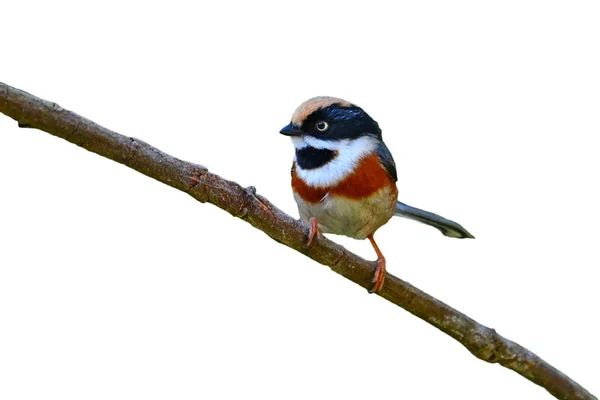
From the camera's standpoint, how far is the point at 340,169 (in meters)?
3.67

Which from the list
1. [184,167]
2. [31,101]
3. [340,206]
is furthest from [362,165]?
[31,101]

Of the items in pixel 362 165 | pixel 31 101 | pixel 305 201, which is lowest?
pixel 31 101

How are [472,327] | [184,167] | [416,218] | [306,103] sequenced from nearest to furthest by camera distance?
1. [184,167]
2. [306,103]
3. [472,327]
4. [416,218]

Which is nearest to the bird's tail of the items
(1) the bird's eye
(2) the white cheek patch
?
(2) the white cheek patch

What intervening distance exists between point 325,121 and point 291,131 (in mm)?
176

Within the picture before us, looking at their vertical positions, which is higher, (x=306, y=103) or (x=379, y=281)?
(x=306, y=103)

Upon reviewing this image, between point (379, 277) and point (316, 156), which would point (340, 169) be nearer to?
point (316, 156)

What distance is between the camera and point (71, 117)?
2.97 metres

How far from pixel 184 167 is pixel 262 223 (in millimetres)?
428

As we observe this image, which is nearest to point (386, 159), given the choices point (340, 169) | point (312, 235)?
point (340, 169)

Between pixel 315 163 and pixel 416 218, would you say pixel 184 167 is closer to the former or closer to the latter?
pixel 315 163

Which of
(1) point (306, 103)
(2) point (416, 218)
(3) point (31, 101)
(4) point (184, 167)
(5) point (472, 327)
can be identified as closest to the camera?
(3) point (31, 101)

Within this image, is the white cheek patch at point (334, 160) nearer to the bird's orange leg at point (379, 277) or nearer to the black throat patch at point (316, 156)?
the black throat patch at point (316, 156)

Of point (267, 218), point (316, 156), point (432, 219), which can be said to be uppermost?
point (432, 219)
